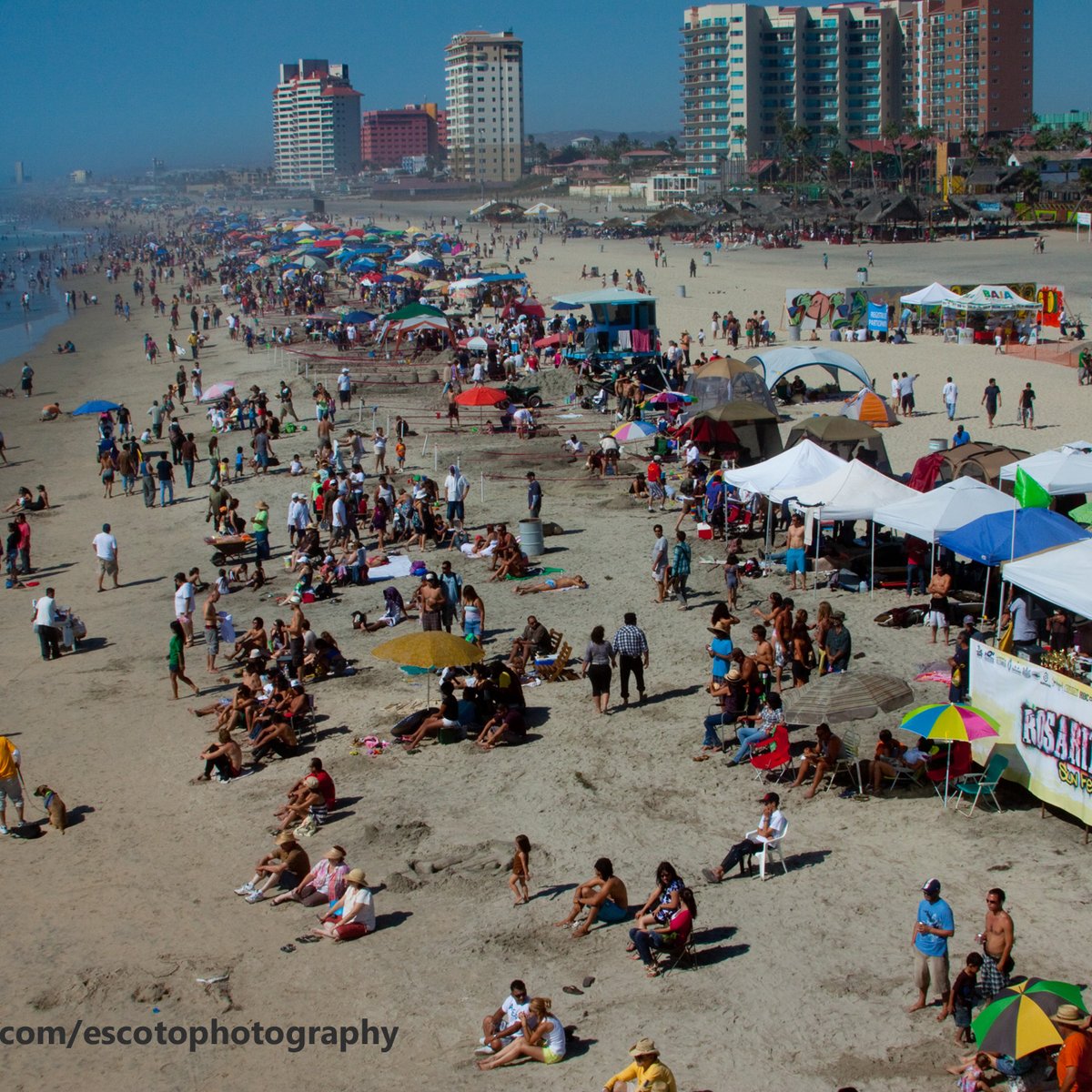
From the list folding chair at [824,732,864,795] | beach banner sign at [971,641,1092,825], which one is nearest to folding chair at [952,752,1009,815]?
beach banner sign at [971,641,1092,825]

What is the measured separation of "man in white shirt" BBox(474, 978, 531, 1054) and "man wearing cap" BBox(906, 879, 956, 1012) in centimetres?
230

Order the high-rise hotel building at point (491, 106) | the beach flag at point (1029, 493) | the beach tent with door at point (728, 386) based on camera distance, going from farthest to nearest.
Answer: the high-rise hotel building at point (491, 106)
the beach tent with door at point (728, 386)
the beach flag at point (1029, 493)

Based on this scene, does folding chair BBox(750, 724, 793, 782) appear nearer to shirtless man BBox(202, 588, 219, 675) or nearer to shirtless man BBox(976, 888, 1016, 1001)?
shirtless man BBox(976, 888, 1016, 1001)

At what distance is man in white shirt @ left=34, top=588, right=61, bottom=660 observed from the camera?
1577 cm

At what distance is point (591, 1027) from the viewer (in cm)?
787

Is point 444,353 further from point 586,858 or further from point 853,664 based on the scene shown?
point 586,858

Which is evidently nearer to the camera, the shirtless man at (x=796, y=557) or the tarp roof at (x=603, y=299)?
the shirtless man at (x=796, y=557)

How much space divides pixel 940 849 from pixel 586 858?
2637 millimetres

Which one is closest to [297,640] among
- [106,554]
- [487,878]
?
[487,878]

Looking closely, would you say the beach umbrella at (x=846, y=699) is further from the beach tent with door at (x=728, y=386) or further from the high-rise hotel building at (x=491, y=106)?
the high-rise hotel building at (x=491, y=106)

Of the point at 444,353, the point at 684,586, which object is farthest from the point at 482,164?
the point at 684,586

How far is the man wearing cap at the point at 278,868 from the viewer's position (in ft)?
32.3

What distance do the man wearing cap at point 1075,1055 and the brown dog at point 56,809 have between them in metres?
8.19

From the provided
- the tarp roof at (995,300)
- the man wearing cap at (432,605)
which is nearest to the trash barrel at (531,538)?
the man wearing cap at (432,605)
